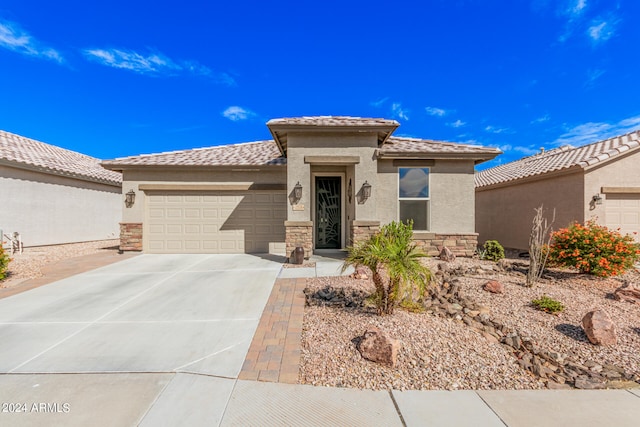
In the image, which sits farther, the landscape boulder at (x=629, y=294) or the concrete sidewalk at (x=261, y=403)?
the landscape boulder at (x=629, y=294)

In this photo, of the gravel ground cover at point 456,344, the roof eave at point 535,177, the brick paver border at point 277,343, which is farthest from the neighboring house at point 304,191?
the gravel ground cover at point 456,344

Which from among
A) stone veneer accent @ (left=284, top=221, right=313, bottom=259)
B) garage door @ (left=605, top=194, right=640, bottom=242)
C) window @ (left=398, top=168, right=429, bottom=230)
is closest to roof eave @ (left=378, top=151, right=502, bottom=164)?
window @ (left=398, top=168, right=429, bottom=230)

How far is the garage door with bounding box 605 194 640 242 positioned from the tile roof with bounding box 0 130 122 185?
21.6 meters

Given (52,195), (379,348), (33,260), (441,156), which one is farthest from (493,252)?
(52,195)

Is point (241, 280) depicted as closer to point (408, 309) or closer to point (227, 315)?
point (227, 315)

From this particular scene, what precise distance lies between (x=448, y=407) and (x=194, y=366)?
2.64 meters

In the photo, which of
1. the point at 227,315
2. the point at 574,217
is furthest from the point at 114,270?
the point at 574,217

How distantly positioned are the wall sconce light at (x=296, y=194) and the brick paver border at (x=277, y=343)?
363 centimetres

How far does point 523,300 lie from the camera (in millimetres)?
4934

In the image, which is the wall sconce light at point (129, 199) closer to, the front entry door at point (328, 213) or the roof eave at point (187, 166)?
the roof eave at point (187, 166)

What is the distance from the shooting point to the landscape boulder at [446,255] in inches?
332

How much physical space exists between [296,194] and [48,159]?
1339cm

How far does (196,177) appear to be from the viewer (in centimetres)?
1049

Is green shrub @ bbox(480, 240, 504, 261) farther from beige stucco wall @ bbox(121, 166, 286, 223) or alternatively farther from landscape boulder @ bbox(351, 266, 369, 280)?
beige stucco wall @ bbox(121, 166, 286, 223)
